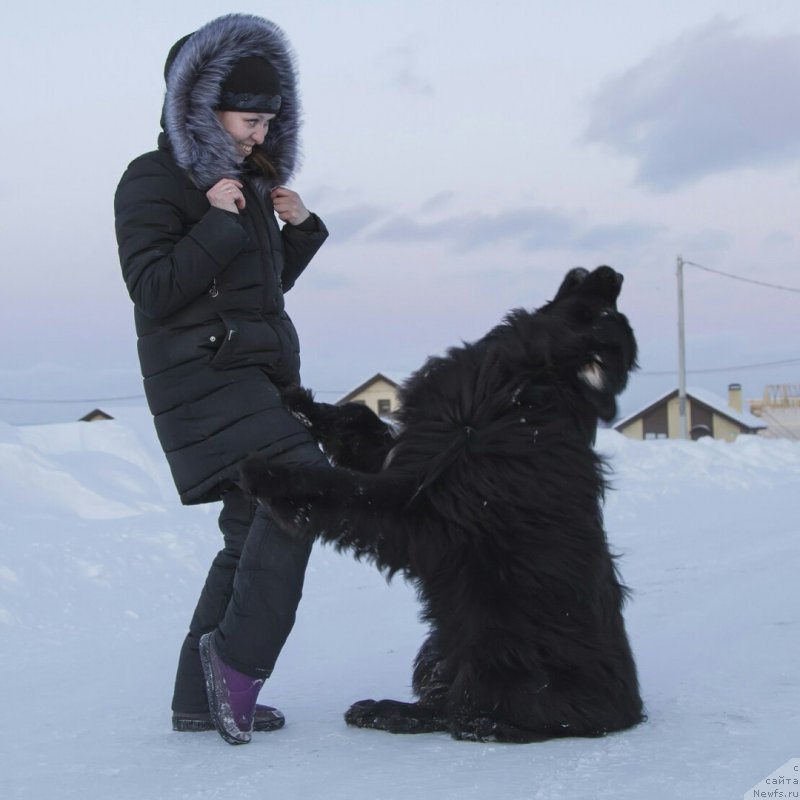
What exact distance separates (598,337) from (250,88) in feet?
3.84

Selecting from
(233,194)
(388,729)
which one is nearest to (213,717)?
(388,729)

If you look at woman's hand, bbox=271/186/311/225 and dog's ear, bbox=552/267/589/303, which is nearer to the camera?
dog's ear, bbox=552/267/589/303

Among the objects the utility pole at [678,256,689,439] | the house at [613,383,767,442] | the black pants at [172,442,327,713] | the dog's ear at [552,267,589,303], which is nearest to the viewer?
the black pants at [172,442,327,713]

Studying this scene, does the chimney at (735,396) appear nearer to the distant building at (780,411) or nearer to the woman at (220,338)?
the distant building at (780,411)

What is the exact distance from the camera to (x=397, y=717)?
260 centimetres

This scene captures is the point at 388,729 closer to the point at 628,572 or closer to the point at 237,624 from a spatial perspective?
the point at 237,624

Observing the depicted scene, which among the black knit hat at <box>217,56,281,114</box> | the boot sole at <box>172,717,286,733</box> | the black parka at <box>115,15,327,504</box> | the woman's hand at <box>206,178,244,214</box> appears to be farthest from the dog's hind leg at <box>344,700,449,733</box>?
the black knit hat at <box>217,56,281,114</box>

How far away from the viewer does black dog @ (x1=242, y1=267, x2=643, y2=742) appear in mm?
2420

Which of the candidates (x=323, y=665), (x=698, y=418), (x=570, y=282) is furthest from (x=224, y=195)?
(x=698, y=418)

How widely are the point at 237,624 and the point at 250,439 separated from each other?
18.6 inches

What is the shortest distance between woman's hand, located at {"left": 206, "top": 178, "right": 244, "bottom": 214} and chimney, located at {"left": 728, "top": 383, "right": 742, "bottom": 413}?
42891 mm

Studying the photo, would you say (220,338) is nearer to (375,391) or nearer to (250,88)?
(250,88)

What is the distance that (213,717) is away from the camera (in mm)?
2510

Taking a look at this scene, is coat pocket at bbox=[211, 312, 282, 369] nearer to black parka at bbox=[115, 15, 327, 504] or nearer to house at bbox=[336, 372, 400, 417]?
black parka at bbox=[115, 15, 327, 504]
